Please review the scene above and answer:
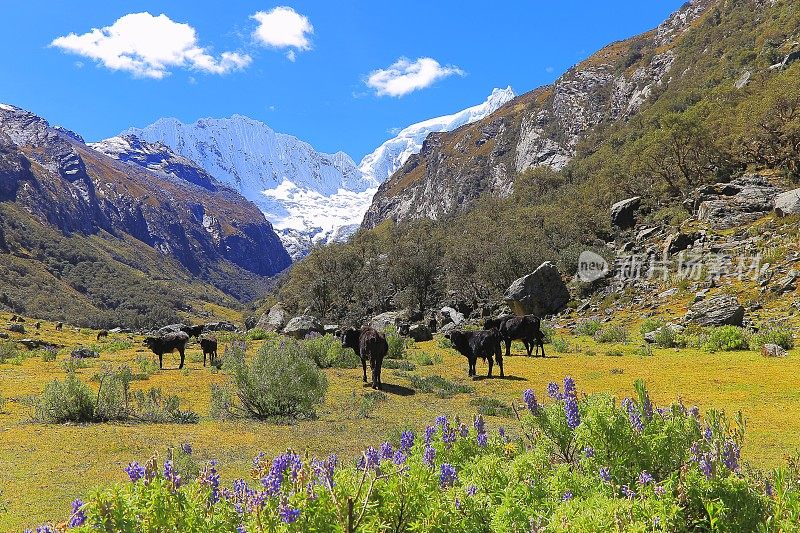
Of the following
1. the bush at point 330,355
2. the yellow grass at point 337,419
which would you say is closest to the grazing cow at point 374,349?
the yellow grass at point 337,419

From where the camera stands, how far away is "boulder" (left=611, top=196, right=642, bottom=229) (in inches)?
2080

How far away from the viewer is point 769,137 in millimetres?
43844

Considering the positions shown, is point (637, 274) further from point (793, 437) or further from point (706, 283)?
point (793, 437)

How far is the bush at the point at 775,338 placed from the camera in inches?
845

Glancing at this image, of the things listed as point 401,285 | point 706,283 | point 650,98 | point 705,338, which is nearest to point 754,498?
point 705,338

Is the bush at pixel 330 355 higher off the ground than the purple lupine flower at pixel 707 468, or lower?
lower

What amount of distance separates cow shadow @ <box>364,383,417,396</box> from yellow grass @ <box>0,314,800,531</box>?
70 mm

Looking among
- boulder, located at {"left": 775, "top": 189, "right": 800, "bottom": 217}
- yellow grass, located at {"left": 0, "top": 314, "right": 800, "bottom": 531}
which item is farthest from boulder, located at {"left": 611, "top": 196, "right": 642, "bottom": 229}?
yellow grass, located at {"left": 0, "top": 314, "right": 800, "bottom": 531}

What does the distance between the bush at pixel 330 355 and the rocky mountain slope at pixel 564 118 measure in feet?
338

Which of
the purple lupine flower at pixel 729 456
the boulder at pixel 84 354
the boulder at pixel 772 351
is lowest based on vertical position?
the boulder at pixel 84 354

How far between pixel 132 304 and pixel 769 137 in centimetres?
17822

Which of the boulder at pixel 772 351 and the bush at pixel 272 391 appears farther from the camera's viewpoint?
the boulder at pixel 772 351

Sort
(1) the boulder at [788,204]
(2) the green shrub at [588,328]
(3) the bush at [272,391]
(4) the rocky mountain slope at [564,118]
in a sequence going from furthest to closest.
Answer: (4) the rocky mountain slope at [564,118] < (1) the boulder at [788,204] < (2) the green shrub at [588,328] < (3) the bush at [272,391]

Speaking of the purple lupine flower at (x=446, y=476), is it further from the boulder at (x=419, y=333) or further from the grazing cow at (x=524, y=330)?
the boulder at (x=419, y=333)
